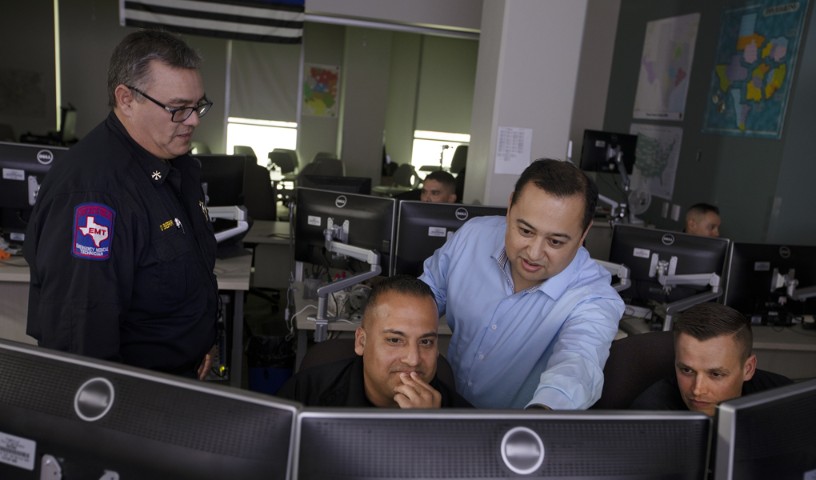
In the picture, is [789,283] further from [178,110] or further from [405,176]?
[405,176]

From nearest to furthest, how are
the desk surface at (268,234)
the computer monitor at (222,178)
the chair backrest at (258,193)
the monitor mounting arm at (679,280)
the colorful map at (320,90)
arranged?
the monitor mounting arm at (679,280), the computer monitor at (222,178), the desk surface at (268,234), the chair backrest at (258,193), the colorful map at (320,90)

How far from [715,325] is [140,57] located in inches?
62.3

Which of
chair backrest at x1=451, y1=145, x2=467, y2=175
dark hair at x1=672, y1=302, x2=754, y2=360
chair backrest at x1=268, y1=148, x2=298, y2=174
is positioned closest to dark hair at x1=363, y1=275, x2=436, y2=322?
dark hair at x1=672, y1=302, x2=754, y2=360

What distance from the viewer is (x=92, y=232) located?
149cm

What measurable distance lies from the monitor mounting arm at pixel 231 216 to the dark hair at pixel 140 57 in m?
1.85

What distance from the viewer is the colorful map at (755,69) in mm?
4715

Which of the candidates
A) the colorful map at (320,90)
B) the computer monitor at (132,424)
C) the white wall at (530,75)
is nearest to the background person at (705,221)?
the white wall at (530,75)

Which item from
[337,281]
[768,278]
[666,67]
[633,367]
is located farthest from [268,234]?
[666,67]

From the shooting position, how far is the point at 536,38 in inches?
159

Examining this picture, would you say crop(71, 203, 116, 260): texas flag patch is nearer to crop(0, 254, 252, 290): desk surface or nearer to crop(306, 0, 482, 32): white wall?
crop(0, 254, 252, 290): desk surface

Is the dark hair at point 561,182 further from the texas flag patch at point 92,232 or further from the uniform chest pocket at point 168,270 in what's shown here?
the texas flag patch at point 92,232

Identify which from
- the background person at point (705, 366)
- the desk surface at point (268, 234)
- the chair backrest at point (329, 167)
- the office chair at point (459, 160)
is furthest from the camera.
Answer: the office chair at point (459, 160)

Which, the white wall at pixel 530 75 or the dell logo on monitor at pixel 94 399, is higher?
the white wall at pixel 530 75

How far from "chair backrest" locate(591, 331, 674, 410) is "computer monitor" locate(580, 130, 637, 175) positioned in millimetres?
3642
